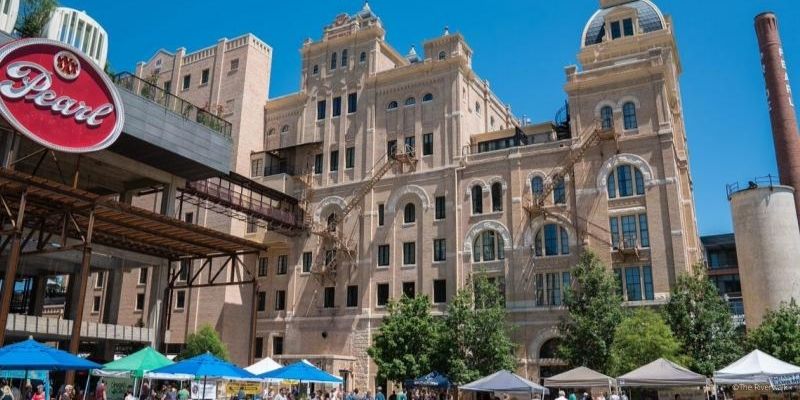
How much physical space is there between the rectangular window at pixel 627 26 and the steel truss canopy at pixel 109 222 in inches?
1144

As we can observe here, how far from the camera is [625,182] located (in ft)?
132

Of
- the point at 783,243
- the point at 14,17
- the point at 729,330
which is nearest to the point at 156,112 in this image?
the point at 14,17

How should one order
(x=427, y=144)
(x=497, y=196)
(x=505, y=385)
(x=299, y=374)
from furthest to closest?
(x=427, y=144) → (x=497, y=196) → (x=299, y=374) → (x=505, y=385)

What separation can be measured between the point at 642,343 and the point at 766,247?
1493 cm

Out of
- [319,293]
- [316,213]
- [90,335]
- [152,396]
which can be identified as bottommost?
[152,396]

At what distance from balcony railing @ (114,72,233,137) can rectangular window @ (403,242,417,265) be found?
1531cm

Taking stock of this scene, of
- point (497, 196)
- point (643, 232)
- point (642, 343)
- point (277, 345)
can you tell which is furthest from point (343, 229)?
point (642, 343)

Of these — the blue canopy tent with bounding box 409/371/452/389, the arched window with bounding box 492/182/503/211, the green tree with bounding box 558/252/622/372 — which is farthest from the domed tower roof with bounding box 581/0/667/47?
the blue canopy tent with bounding box 409/371/452/389

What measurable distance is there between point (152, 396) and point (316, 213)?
77.7ft

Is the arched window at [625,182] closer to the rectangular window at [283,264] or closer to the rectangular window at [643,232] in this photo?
the rectangular window at [643,232]

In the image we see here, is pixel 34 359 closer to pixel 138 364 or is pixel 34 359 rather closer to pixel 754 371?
pixel 138 364

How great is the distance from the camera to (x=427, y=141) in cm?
4812

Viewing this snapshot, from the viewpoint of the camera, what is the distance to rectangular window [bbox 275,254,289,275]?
5034cm

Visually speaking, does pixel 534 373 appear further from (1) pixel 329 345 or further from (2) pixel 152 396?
(2) pixel 152 396
